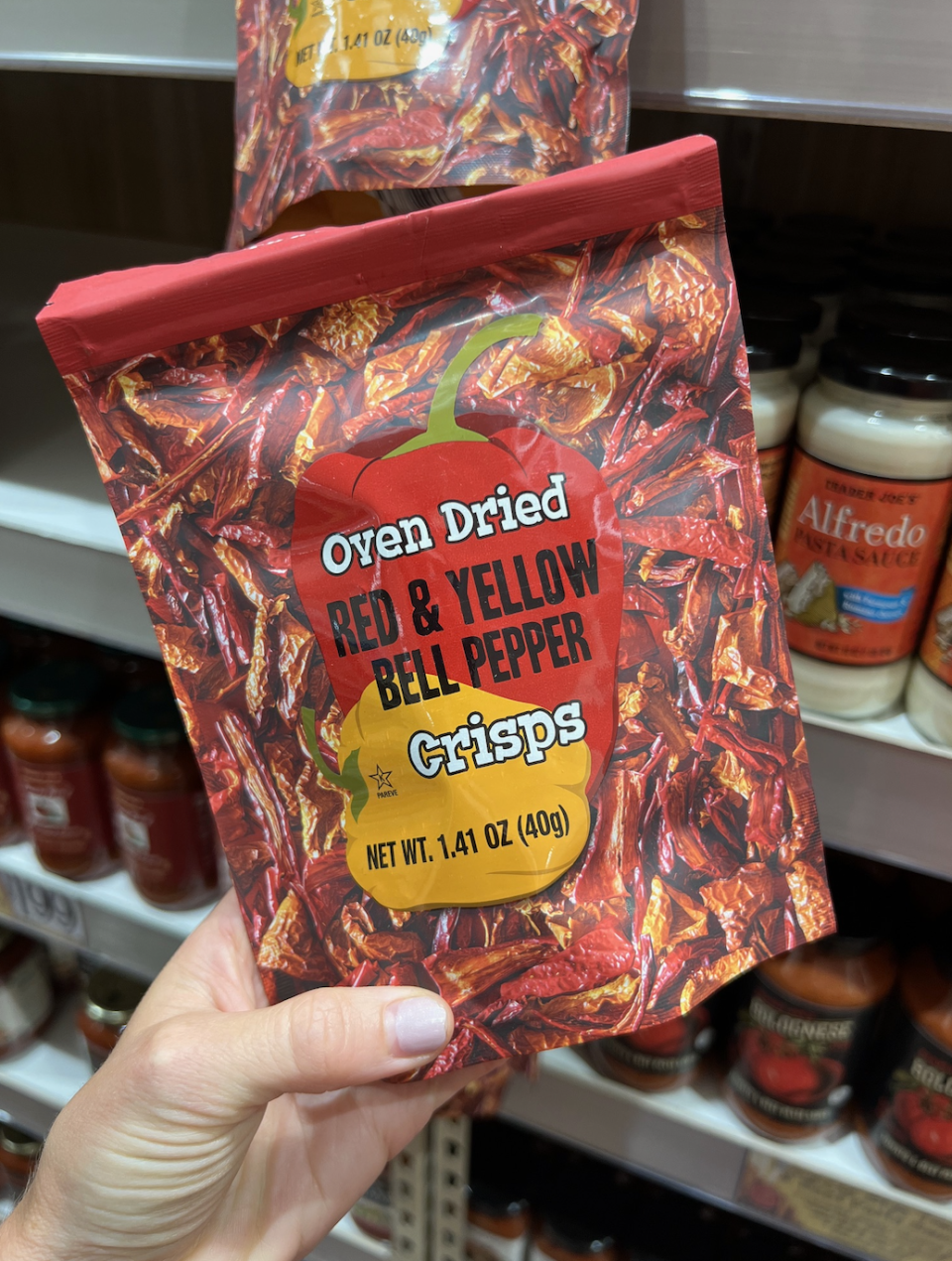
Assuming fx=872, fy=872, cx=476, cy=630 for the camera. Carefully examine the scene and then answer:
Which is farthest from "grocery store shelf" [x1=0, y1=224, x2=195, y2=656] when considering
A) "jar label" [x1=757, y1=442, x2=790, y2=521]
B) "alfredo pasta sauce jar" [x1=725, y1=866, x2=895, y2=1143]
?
"alfredo pasta sauce jar" [x1=725, y1=866, x2=895, y2=1143]

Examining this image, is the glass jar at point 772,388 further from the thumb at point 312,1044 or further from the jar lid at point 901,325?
the thumb at point 312,1044

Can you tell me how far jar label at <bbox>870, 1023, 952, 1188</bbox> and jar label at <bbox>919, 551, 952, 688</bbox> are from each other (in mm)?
326

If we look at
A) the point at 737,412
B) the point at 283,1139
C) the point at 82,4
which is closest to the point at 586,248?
the point at 737,412

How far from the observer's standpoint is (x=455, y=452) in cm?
47

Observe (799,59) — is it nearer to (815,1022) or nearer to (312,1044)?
(312,1044)

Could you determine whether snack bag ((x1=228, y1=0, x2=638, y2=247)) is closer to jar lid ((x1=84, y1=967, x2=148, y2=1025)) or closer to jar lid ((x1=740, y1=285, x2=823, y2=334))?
jar lid ((x1=740, y1=285, x2=823, y2=334))

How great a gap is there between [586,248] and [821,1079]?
2.21 ft

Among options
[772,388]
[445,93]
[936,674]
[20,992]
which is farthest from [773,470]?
[20,992]

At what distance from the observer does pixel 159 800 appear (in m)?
0.87

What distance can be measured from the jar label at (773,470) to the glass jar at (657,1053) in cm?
47

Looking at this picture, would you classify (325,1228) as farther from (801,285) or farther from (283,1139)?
(801,285)

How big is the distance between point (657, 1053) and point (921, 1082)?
21 centimetres

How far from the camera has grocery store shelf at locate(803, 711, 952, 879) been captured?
53cm

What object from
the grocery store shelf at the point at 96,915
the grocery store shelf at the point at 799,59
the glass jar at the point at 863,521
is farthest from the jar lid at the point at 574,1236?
the grocery store shelf at the point at 799,59
